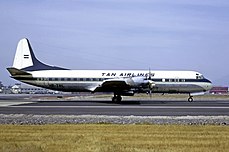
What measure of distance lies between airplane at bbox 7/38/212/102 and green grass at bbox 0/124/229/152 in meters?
27.7

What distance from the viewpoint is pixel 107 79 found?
152 ft

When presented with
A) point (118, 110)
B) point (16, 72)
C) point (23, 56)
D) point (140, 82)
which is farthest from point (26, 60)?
point (118, 110)

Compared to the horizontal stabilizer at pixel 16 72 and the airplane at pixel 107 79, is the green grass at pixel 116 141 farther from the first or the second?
the horizontal stabilizer at pixel 16 72

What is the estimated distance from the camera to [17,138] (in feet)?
48.1

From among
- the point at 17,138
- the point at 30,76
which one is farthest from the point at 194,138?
the point at 30,76

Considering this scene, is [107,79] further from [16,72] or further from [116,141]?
[116,141]

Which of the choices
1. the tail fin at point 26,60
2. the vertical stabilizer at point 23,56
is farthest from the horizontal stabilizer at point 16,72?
the vertical stabilizer at point 23,56

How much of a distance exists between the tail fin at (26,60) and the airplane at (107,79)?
0.39ft

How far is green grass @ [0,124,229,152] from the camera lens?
12.2m

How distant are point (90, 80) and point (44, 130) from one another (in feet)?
94.4

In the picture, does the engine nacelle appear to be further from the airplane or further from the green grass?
the green grass

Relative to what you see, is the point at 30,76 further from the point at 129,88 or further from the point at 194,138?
the point at 194,138

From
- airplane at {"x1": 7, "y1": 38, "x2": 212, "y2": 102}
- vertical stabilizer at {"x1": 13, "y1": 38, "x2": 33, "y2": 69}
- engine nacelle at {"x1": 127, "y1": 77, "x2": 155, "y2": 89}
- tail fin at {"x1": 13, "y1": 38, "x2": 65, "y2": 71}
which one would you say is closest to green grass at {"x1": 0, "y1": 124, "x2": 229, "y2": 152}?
engine nacelle at {"x1": 127, "y1": 77, "x2": 155, "y2": 89}

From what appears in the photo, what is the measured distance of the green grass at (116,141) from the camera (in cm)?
1217
